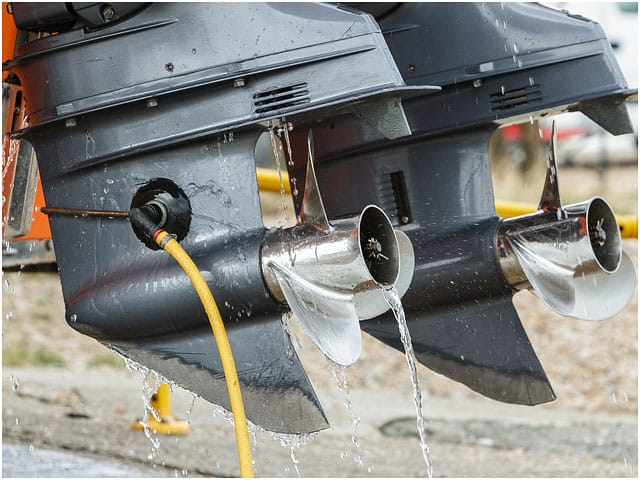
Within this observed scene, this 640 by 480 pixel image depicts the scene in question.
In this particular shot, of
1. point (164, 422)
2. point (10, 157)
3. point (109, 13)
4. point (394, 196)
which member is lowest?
point (164, 422)

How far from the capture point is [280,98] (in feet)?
8.08

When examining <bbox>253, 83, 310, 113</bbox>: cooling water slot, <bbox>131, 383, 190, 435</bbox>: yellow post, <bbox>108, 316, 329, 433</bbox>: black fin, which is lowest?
<bbox>131, 383, 190, 435</bbox>: yellow post

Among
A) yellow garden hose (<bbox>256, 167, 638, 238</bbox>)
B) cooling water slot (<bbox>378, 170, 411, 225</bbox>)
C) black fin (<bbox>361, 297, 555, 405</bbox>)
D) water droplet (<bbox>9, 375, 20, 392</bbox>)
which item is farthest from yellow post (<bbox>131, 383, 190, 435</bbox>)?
cooling water slot (<bbox>378, 170, 411, 225</bbox>)

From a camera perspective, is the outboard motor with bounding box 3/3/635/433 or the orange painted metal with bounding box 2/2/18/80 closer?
the outboard motor with bounding box 3/3/635/433

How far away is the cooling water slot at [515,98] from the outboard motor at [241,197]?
25mm

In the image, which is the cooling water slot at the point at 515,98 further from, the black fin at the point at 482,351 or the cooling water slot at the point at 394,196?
the black fin at the point at 482,351

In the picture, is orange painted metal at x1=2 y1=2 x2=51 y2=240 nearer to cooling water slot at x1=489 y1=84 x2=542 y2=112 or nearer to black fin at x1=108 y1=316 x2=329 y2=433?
black fin at x1=108 y1=316 x2=329 y2=433

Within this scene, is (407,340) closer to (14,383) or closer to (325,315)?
(325,315)

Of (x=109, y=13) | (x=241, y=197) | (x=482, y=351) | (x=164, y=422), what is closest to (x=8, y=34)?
(x=109, y=13)

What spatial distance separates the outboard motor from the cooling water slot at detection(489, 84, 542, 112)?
0.08ft

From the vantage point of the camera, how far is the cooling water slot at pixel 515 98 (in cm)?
292

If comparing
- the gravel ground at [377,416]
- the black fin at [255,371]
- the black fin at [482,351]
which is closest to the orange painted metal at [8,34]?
the black fin at [255,371]

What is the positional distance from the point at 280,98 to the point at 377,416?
3.14 metres

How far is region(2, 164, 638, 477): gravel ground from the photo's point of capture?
4117 millimetres
